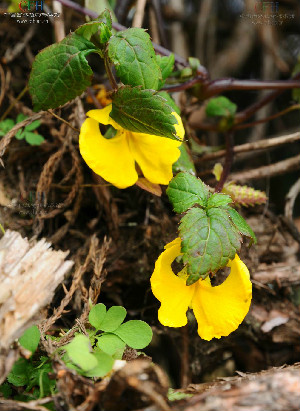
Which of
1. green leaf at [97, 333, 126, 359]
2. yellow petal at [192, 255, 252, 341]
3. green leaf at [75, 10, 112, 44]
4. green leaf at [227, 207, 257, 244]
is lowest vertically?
yellow petal at [192, 255, 252, 341]

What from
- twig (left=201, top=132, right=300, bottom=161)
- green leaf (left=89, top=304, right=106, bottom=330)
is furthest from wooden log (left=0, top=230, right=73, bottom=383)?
twig (left=201, top=132, right=300, bottom=161)

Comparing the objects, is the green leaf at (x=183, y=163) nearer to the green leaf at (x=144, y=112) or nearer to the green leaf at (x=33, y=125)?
the green leaf at (x=144, y=112)

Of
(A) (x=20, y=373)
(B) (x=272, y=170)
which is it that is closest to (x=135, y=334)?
(A) (x=20, y=373)

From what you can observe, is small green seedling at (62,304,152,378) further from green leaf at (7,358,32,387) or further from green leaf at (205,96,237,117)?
green leaf at (205,96,237,117)

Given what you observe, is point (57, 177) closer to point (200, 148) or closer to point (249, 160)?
point (200, 148)

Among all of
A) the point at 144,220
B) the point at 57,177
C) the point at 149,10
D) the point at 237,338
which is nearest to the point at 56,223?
the point at 57,177

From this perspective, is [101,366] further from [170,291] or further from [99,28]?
[99,28]

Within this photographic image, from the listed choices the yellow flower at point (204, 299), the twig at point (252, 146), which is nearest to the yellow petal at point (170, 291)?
the yellow flower at point (204, 299)
